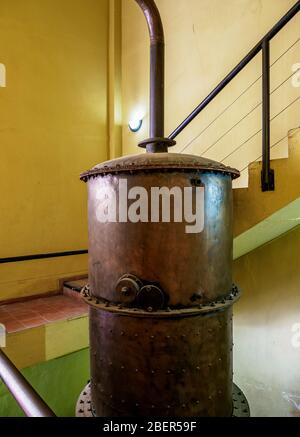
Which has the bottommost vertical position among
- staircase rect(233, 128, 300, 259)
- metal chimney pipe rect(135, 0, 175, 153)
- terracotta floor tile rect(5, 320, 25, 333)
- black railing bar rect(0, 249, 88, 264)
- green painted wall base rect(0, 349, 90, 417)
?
green painted wall base rect(0, 349, 90, 417)

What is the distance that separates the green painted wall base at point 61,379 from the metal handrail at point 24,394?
318 centimetres

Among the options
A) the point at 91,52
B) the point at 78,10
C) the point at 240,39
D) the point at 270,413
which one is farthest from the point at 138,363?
the point at 78,10

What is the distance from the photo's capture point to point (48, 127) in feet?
16.2

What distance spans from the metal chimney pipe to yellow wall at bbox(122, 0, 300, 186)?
1817mm

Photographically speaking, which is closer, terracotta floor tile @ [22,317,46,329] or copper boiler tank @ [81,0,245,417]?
copper boiler tank @ [81,0,245,417]

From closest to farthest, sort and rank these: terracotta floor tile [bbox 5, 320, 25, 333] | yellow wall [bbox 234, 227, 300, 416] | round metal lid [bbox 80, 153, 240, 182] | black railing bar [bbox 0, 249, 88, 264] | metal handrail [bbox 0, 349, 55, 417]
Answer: metal handrail [bbox 0, 349, 55, 417], round metal lid [bbox 80, 153, 240, 182], terracotta floor tile [bbox 5, 320, 25, 333], yellow wall [bbox 234, 227, 300, 416], black railing bar [bbox 0, 249, 88, 264]

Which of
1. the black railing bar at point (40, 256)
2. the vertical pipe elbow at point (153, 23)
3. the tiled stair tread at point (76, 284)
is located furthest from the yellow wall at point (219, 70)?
the tiled stair tread at point (76, 284)

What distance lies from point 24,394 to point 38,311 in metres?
3.43

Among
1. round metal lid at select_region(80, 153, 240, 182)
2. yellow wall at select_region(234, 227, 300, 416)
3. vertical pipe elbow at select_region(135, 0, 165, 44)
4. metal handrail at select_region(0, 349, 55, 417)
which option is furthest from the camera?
yellow wall at select_region(234, 227, 300, 416)

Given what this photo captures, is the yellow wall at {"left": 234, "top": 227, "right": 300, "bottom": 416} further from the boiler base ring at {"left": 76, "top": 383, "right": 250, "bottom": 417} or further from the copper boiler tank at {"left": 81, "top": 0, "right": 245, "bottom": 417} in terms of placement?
the copper boiler tank at {"left": 81, "top": 0, "right": 245, "bottom": 417}

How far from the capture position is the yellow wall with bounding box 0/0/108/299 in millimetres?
4531

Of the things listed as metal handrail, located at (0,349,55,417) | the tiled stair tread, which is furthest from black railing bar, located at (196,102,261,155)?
metal handrail, located at (0,349,55,417)

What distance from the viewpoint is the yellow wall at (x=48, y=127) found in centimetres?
453

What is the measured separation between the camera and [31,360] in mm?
3574
